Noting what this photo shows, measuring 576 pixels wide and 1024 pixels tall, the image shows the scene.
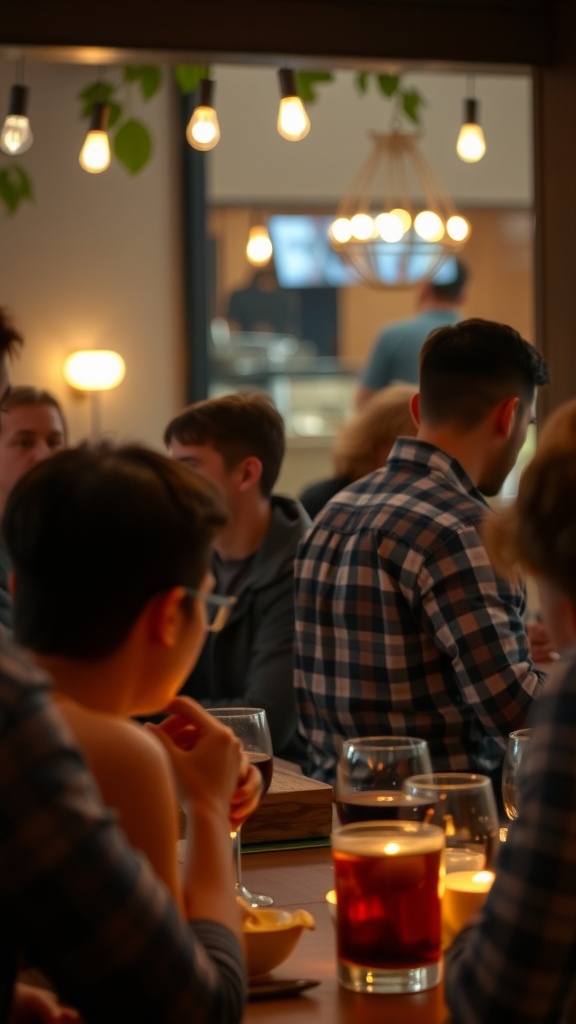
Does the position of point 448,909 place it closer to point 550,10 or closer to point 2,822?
point 2,822

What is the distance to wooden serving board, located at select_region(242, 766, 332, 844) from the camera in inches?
69.6

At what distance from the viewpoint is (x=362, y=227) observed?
620cm

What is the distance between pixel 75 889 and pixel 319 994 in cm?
36

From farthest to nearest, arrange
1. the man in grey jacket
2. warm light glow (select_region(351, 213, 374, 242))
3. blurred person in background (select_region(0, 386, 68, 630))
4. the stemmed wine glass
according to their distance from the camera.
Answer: warm light glow (select_region(351, 213, 374, 242)) < blurred person in background (select_region(0, 386, 68, 630)) < the man in grey jacket < the stemmed wine glass

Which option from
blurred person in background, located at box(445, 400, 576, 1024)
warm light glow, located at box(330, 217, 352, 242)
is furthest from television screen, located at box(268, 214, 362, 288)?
blurred person in background, located at box(445, 400, 576, 1024)

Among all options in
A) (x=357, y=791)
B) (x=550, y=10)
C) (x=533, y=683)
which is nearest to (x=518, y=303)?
(x=550, y=10)

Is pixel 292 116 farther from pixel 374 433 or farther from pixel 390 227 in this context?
pixel 390 227

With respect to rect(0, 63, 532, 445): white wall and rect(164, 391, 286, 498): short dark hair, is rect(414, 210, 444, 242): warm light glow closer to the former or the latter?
rect(0, 63, 532, 445): white wall

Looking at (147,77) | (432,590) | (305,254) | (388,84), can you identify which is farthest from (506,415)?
(305,254)

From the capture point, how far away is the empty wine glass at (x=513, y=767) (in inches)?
59.6

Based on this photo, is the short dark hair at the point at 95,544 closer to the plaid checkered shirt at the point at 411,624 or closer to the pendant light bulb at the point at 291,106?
the plaid checkered shirt at the point at 411,624

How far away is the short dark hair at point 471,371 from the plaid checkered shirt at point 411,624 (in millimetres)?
111

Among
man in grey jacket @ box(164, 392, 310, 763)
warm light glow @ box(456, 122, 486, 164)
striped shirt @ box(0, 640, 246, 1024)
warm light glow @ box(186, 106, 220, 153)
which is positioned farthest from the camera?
warm light glow @ box(456, 122, 486, 164)

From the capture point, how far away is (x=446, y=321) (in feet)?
20.5
